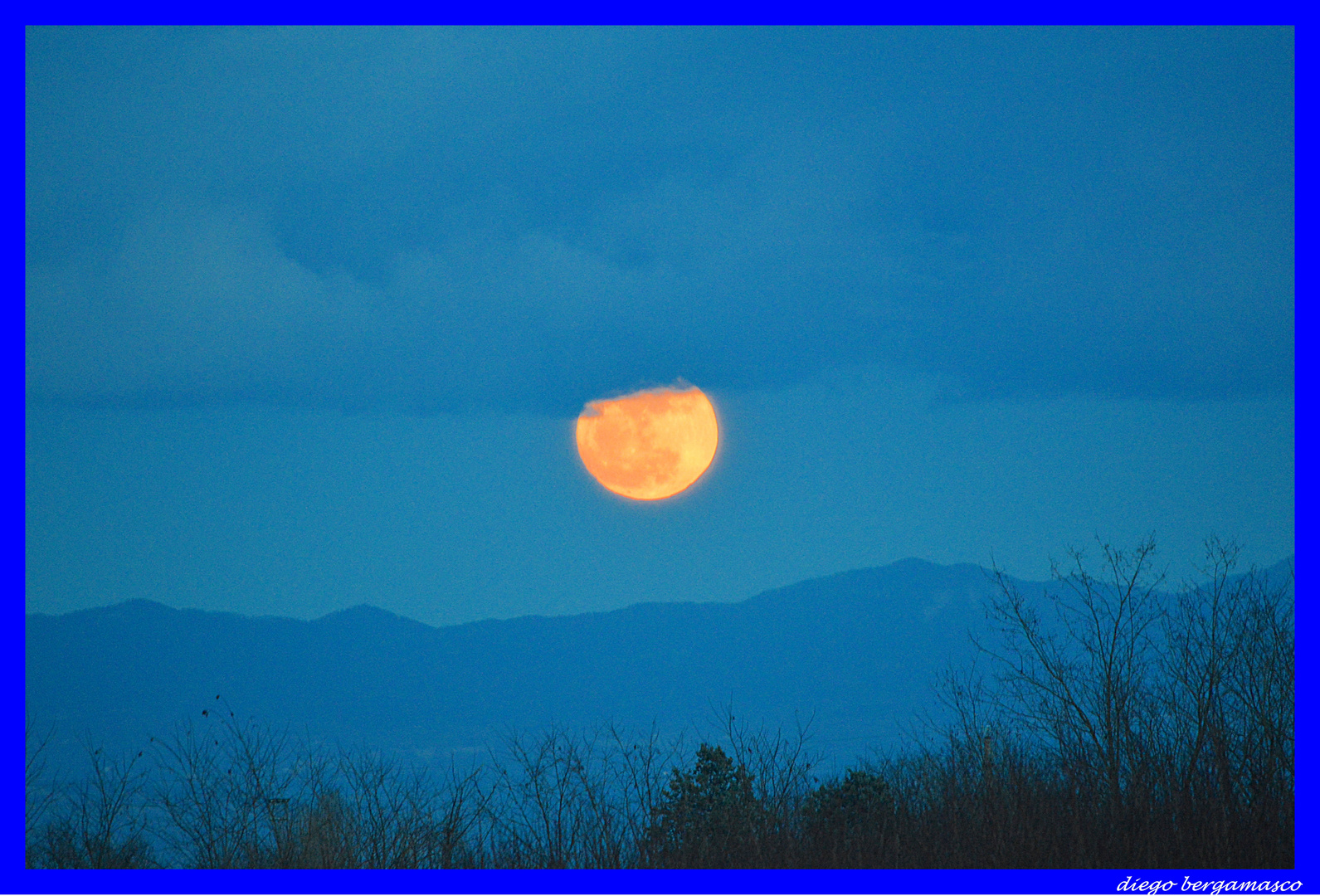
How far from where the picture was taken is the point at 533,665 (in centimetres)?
2941

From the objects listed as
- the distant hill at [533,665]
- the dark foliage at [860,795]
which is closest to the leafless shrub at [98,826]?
the dark foliage at [860,795]

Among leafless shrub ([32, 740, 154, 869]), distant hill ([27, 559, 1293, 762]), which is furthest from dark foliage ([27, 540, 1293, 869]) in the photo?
distant hill ([27, 559, 1293, 762])

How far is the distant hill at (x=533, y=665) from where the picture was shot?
717 inches

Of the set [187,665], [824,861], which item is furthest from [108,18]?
[187,665]

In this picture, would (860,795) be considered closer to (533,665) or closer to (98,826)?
(98,826)

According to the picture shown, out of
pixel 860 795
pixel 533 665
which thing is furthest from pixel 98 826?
pixel 533 665

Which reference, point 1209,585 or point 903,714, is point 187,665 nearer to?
point 903,714

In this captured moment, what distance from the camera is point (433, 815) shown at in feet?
26.9

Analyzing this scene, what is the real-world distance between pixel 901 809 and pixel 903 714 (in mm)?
20488

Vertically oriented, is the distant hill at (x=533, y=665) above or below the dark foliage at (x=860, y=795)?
above

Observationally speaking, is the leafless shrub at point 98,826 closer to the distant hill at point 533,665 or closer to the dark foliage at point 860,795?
the dark foliage at point 860,795

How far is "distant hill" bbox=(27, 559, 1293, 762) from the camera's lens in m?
18.2

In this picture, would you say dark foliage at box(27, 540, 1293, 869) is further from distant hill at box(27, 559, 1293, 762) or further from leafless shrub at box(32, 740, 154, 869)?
distant hill at box(27, 559, 1293, 762)

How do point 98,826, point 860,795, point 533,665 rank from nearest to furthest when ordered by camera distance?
point 98,826
point 860,795
point 533,665
